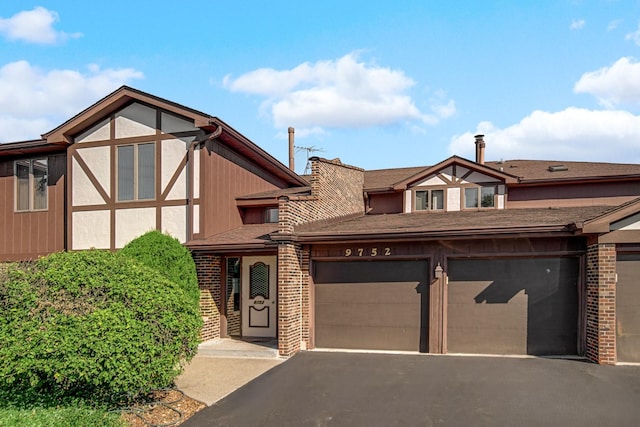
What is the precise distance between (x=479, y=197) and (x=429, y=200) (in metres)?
1.54

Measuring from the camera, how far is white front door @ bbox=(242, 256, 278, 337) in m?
12.3

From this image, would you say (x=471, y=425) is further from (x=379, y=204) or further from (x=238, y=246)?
(x=379, y=204)

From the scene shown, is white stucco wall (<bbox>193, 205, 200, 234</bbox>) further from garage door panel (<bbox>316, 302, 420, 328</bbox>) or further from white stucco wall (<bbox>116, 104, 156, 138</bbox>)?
garage door panel (<bbox>316, 302, 420, 328</bbox>)

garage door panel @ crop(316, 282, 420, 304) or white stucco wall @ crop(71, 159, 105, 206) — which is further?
white stucco wall @ crop(71, 159, 105, 206)

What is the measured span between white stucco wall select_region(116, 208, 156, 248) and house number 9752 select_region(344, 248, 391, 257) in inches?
202

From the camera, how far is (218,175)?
482 inches

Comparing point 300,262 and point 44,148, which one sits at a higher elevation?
→ point 44,148

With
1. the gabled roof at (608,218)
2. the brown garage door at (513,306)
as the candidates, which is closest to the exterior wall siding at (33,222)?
the brown garage door at (513,306)

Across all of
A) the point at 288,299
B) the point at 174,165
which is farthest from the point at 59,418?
the point at 174,165

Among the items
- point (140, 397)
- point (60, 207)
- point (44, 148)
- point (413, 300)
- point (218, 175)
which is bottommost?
point (140, 397)

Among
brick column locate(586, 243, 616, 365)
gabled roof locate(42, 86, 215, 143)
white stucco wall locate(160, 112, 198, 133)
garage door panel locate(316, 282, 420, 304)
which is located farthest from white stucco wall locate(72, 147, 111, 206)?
brick column locate(586, 243, 616, 365)

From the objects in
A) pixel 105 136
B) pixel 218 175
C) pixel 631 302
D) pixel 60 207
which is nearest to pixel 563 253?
pixel 631 302

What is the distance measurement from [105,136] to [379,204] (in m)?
8.88

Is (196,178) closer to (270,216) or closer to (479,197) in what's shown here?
(270,216)
